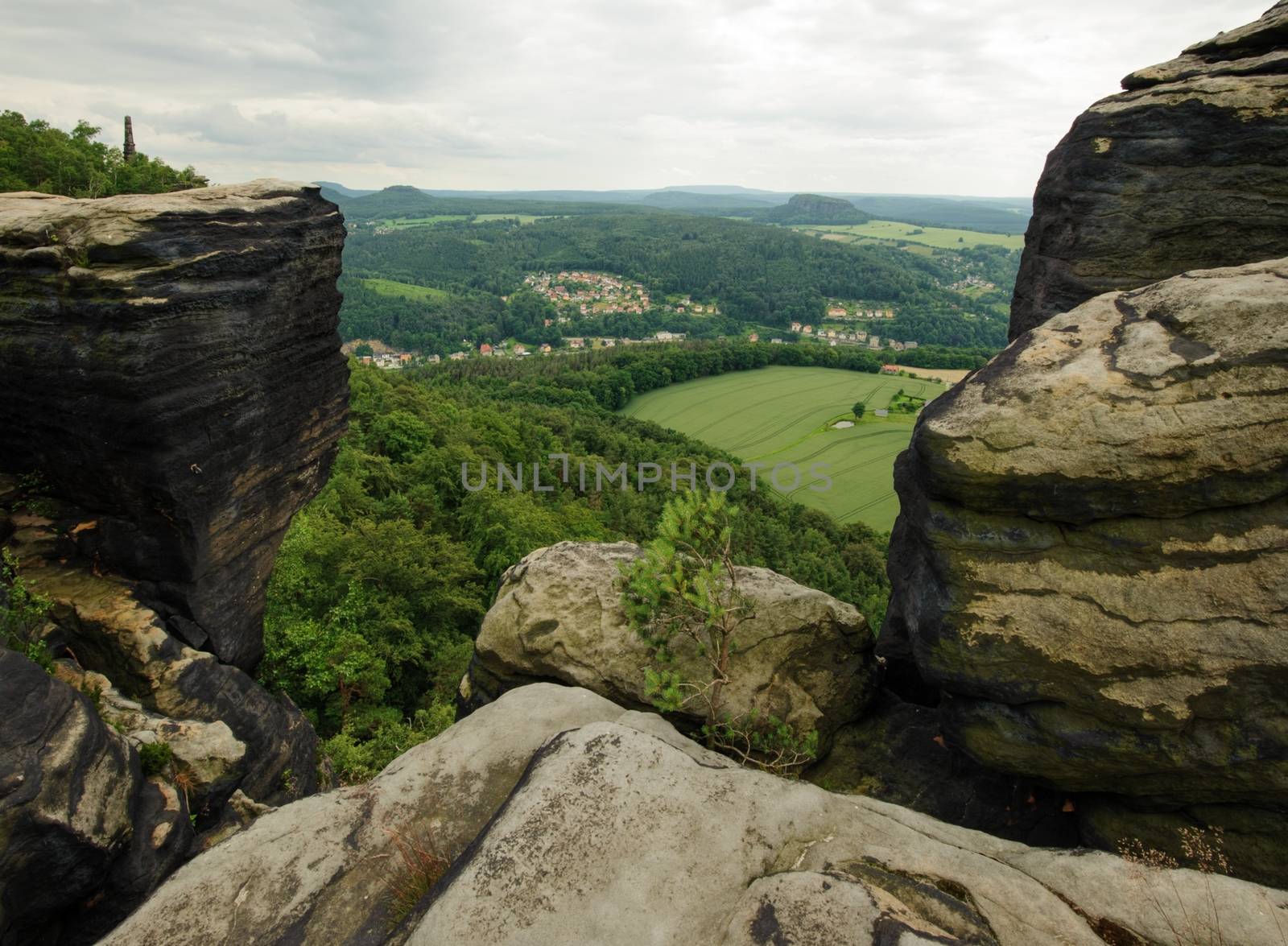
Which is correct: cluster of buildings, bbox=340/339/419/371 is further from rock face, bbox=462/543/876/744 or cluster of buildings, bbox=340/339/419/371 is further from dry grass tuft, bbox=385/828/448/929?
dry grass tuft, bbox=385/828/448/929

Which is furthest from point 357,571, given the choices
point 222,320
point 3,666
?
point 3,666

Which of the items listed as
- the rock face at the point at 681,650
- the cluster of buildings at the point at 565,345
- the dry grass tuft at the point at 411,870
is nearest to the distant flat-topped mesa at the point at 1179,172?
the rock face at the point at 681,650

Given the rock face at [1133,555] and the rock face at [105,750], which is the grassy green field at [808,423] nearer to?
the rock face at [1133,555]

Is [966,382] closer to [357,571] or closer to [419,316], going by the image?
[357,571]

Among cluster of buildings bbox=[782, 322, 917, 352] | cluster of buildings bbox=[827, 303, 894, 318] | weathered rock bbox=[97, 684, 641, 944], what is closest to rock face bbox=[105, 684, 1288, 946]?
weathered rock bbox=[97, 684, 641, 944]

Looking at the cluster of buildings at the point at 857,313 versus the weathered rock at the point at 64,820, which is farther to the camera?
the cluster of buildings at the point at 857,313

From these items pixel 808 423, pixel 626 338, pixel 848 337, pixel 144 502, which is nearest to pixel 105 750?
pixel 144 502
